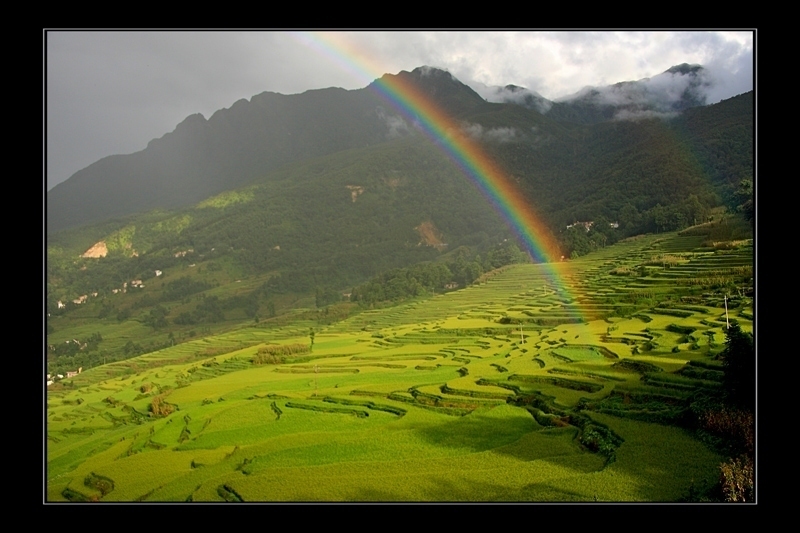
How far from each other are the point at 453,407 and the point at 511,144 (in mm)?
21053

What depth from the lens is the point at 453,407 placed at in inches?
340

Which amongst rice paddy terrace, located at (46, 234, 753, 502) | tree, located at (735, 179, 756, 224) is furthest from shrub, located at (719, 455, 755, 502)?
tree, located at (735, 179, 756, 224)

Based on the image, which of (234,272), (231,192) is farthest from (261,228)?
(231,192)

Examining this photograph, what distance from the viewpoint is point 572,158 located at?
25766mm

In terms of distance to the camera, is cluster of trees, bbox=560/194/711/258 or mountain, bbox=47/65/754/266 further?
mountain, bbox=47/65/754/266

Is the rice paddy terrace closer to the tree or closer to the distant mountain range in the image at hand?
the tree

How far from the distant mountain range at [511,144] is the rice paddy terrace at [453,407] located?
14.3ft

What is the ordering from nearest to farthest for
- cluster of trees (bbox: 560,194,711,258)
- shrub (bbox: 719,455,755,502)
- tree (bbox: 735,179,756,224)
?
shrub (bbox: 719,455,755,502) < tree (bbox: 735,179,756,224) < cluster of trees (bbox: 560,194,711,258)

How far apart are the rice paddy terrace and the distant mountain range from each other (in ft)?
14.3

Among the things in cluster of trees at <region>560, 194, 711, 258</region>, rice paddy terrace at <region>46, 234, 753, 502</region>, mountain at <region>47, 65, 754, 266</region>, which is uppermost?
mountain at <region>47, 65, 754, 266</region>

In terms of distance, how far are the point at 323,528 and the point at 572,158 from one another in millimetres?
23671

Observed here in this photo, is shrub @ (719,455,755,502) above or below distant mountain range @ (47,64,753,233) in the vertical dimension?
below

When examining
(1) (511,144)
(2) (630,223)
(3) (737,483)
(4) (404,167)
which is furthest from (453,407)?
(4) (404,167)

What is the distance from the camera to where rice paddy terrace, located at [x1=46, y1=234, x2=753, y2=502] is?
6273 mm
